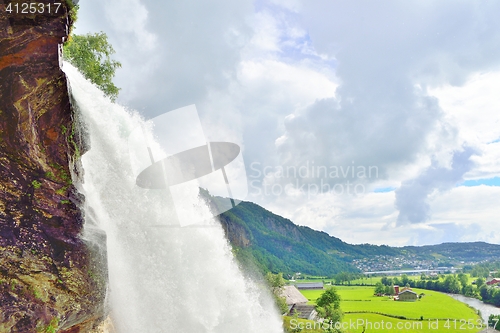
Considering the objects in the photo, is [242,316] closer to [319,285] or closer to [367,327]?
[367,327]

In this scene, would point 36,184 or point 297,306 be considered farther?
point 297,306

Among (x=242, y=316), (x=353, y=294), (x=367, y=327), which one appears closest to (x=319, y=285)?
(x=353, y=294)

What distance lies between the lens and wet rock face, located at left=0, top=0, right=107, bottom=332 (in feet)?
29.2

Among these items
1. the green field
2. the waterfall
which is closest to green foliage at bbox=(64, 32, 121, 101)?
the waterfall

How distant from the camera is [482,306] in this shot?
91.3 metres

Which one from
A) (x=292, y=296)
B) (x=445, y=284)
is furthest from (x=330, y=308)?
(x=445, y=284)

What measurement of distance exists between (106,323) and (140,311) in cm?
119

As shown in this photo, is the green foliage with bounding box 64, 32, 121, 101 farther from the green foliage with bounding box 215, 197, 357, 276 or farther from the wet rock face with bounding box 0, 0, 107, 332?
the green foliage with bounding box 215, 197, 357, 276

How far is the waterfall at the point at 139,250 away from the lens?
1242cm

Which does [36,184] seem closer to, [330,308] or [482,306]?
[330,308]

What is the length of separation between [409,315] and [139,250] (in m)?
Answer: 80.3

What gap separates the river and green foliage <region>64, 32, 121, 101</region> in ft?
292

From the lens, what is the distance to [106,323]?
11758 millimetres

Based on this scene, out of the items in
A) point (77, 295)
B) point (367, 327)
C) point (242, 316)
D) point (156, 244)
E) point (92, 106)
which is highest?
point (92, 106)
